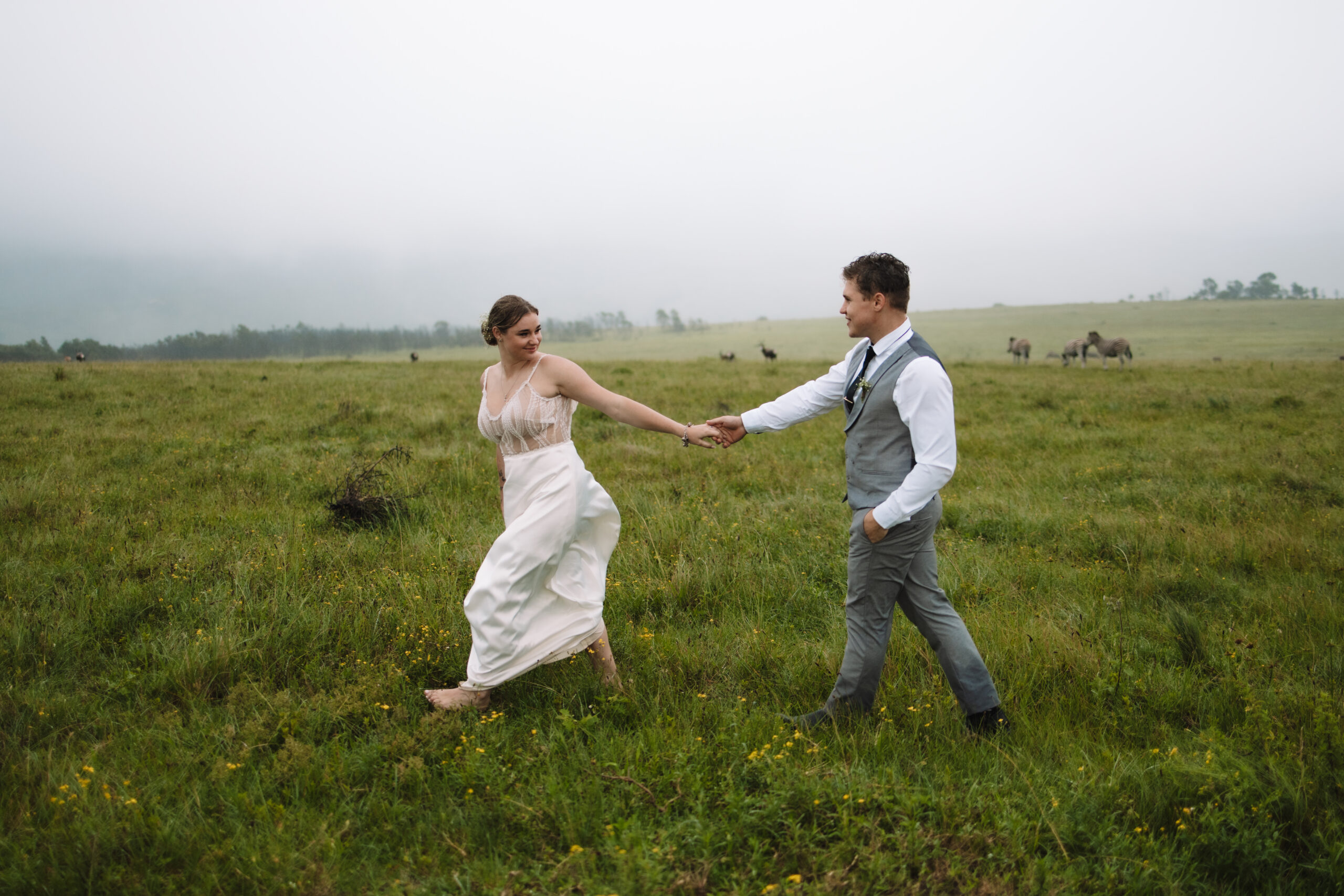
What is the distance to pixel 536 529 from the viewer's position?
3.96m

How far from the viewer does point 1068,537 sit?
6781mm

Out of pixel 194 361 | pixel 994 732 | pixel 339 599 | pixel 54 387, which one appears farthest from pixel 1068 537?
pixel 194 361

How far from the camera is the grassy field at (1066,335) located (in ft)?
176

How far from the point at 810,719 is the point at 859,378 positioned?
189cm

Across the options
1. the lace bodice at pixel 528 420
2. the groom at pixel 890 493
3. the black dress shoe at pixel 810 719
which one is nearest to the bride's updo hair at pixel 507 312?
the lace bodice at pixel 528 420

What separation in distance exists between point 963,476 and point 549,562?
7635 mm

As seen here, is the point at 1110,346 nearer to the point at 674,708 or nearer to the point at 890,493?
the point at 890,493

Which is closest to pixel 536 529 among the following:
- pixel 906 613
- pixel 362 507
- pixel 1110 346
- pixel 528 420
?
pixel 528 420

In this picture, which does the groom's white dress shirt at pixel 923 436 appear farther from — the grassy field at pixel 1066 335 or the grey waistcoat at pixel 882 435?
the grassy field at pixel 1066 335

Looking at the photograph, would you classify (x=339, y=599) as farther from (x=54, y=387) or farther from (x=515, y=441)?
(x=54, y=387)

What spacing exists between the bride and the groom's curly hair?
1.43m

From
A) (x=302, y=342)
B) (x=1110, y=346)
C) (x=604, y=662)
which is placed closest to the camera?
(x=604, y=662)

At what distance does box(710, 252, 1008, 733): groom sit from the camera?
3.25m

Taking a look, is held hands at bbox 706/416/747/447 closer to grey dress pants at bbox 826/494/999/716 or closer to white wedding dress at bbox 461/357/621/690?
white wedding dress at bbox 461/357/621/690
